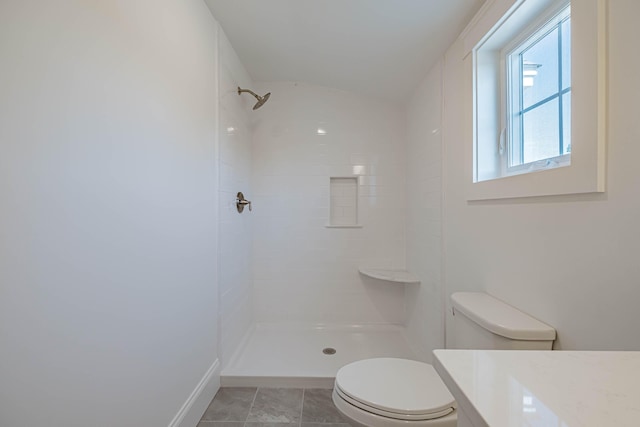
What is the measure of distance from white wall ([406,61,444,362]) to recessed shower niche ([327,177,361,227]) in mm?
483

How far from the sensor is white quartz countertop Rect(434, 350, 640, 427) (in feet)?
1.15

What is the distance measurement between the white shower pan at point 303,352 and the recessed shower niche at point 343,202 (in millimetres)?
969

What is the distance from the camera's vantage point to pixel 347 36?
1.65 m

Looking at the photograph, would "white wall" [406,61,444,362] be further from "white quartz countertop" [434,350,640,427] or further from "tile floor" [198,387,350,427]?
"white quartz countertop" [434,350,640,427]

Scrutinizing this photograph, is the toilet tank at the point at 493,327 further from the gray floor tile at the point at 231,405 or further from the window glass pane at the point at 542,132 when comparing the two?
the gray floor tile at the point at 231,405

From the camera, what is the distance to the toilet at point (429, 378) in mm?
876

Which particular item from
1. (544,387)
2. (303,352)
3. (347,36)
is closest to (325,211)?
(303,352)

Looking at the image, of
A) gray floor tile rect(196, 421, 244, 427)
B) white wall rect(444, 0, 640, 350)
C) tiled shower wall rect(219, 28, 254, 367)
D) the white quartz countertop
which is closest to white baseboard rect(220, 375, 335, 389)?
tiled shower wall rect(219, 28, 254, 367)

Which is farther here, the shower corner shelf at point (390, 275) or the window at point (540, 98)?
the shower corner shelf at point (390, 275)

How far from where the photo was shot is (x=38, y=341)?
2.09 feet

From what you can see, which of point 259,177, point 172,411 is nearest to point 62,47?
point 172,411

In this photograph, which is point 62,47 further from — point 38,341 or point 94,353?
point 94,353

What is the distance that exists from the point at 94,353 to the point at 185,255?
554 millimetres

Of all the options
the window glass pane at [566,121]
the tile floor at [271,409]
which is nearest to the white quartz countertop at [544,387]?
the window glass pane at [566,121]
